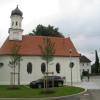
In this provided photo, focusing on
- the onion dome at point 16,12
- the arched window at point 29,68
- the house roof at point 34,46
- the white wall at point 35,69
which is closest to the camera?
the white wall at point 35,69

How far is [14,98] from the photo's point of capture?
29875 mm

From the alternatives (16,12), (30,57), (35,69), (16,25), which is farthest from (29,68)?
(16,12)

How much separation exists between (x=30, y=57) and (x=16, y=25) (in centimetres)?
814

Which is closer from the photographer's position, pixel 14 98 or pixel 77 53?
pixel 14 98

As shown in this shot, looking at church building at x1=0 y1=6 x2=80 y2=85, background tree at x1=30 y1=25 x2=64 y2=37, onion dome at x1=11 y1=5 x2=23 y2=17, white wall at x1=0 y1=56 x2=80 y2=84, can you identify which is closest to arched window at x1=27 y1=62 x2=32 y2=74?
church building at x1=0 y1=6 x2=80 y2=85

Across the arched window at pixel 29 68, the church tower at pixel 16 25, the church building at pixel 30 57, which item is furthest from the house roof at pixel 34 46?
the arched window at pixel 29 68

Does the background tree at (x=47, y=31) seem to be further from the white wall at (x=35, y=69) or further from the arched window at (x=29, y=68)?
the arched window at (x=29, y=68)

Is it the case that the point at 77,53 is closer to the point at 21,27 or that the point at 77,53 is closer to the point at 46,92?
the point at 21,27

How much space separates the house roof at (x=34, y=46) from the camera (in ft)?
208

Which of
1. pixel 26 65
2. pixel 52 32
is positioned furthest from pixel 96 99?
pixel 52 32

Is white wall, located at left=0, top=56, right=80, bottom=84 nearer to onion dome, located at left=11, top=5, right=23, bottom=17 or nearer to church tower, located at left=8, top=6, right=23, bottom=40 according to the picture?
church tower, located at left=8, top=6, right=23, bottom=40

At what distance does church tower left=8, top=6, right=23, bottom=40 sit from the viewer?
66000mm

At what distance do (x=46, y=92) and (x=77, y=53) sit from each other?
3470 centimetres

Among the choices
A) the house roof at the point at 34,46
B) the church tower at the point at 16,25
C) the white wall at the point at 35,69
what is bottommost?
the white wall at the point at 35,69
